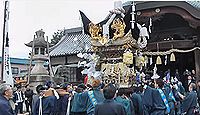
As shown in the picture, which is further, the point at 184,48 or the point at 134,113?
the point at 184,48

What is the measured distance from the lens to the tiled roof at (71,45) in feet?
63.6

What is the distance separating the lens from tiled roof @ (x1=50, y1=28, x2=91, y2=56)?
63.6 feet

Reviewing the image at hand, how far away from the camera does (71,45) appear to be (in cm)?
2108

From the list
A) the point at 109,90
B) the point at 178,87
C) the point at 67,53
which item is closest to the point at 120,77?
the point at 178,87

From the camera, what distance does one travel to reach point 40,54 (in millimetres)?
18969

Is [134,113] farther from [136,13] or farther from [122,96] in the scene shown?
[136,13]

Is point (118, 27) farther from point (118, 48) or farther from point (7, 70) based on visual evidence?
point (7, 70)

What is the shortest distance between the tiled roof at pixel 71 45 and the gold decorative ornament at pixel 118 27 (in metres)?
6.74

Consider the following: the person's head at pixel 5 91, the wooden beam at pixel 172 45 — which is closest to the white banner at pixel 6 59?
the wooden beam at pixel 172 45

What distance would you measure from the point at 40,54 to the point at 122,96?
13.0 m

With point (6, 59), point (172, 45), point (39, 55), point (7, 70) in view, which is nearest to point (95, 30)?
point (172, 45)

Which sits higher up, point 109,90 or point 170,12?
point 170,12

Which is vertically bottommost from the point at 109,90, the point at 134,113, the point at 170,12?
the point at 134,113

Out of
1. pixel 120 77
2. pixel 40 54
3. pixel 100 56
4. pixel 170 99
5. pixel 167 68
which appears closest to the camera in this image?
pixel 170 99
